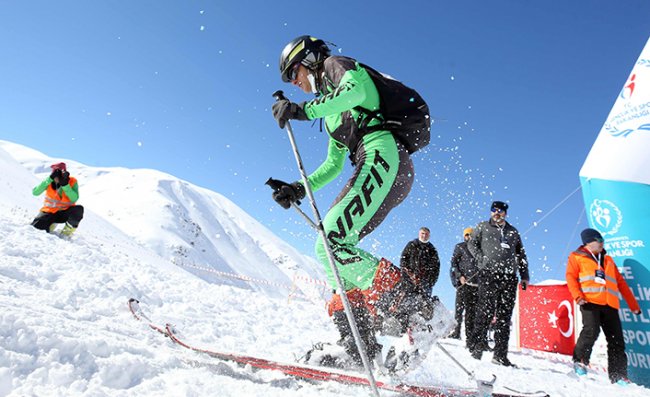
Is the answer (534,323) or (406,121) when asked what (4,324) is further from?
(534,323)

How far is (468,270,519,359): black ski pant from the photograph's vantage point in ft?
18.5

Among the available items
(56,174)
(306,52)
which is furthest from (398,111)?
(56,174)

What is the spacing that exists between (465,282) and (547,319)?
2486mm

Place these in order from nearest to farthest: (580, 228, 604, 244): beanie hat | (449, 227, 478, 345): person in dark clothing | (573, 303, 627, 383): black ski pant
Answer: (573, 303, 627, 383): black ski pant
(580, 228, 604, 244): beanie hat
(449, 227, 478, 345): person in dark clothing

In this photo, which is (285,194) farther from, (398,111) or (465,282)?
(465,282)

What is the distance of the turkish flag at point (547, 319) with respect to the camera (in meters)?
7.42

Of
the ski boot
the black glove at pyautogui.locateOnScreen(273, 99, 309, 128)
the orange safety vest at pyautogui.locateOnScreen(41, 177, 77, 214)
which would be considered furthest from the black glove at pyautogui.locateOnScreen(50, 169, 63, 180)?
the black glove at pyautogui.locateOnScreen(273, 99, 309, 128)

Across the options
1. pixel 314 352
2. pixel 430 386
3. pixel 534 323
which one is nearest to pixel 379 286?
pixel 430 386

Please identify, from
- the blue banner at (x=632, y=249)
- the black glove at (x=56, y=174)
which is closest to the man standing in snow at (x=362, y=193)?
the blue banner at (x=632, y=249)

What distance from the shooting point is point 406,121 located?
3.08m

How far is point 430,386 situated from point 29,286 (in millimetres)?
4317

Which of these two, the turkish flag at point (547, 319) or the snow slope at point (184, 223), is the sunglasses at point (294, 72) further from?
the snow slope at point (184, 223)

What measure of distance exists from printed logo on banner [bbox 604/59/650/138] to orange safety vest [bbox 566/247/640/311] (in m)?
2.03

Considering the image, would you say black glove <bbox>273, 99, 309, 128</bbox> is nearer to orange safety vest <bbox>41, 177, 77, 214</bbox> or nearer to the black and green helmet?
the black and green helmet
